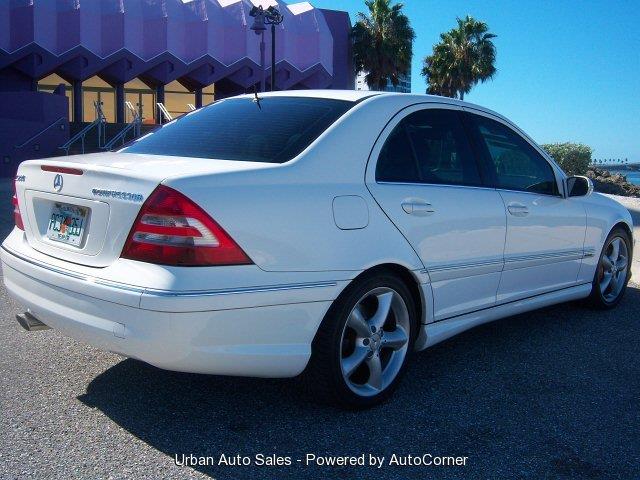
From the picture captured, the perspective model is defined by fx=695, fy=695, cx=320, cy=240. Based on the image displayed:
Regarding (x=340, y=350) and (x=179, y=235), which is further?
(x=340, y=350)

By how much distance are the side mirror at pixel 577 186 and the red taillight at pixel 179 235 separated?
304cm

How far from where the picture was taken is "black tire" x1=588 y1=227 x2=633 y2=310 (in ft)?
18.0

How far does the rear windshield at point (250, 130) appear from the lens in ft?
11.0

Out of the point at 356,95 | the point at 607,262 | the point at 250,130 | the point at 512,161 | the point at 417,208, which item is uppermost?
the point at 356,95

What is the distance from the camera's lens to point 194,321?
2.77 meters

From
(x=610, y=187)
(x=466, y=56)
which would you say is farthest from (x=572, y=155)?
(x=466, y=56)

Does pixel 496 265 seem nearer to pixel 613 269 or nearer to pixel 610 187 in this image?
pixel 613 269

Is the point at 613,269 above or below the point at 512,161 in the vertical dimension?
below

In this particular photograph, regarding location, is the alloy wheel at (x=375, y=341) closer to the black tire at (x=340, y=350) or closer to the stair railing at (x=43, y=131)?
the black tire at (x=340, y=350)

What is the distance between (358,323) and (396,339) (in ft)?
0.96

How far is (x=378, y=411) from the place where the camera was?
346 cm

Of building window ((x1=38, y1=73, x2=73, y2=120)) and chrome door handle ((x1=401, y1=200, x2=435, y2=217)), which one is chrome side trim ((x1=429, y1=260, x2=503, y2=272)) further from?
building window ((x1=38, y1=73, x2=73, y2=120))

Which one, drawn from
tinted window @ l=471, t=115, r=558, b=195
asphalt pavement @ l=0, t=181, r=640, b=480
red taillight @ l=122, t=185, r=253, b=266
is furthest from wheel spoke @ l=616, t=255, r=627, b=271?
red taillight @ l=122, t=185, r=253, b=266

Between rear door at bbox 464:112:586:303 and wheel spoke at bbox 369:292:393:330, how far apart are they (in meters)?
1.11
